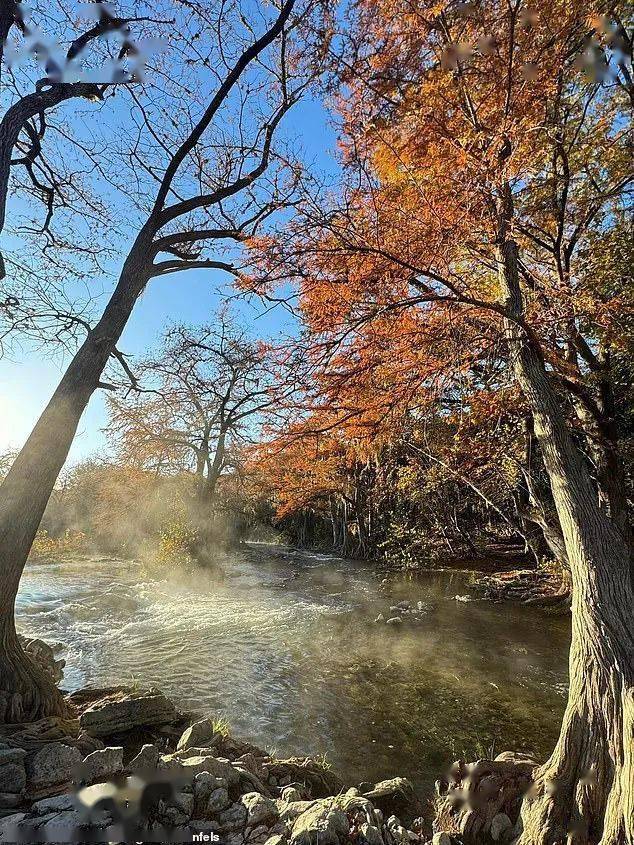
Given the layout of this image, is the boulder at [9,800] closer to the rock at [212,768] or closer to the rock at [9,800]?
the rock at [9,800]

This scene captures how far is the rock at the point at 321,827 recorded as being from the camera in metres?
2.26

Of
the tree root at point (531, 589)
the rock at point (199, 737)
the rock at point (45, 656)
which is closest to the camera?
the rock at point (199, 737)

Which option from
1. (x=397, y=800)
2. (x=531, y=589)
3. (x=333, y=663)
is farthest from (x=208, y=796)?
(x=531, y=589)

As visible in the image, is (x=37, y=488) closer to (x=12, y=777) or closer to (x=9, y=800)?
(x=12, y=777)

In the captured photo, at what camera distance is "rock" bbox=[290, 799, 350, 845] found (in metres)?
2.26

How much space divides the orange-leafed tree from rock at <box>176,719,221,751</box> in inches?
108

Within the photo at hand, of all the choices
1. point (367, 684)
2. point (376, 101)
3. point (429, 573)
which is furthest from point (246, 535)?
point (376, 101)

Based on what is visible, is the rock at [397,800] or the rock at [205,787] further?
the rock at [397,800]

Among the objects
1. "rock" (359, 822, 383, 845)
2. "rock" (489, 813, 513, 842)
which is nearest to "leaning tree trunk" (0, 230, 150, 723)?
"rock" (359, 822, 383, 845)

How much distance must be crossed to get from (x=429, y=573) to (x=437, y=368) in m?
15.5

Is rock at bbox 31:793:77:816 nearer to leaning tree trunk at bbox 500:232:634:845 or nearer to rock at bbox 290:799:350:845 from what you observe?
rock at bbox 290:799:350:845

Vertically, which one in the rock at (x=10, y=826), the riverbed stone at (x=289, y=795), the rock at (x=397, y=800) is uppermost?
the rock at (x=10, y=826)

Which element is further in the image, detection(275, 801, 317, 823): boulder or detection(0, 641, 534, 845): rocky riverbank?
A: detection(275, 801, 317, 823): boulder

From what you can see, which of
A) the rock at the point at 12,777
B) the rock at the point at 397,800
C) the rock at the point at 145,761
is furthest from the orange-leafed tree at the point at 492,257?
the rock at the point at 12,777
